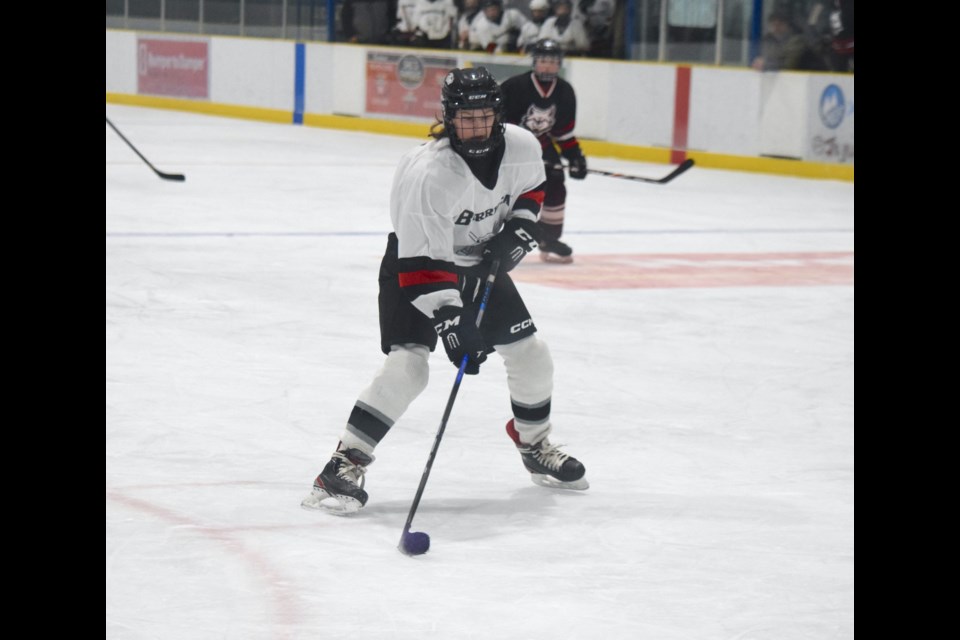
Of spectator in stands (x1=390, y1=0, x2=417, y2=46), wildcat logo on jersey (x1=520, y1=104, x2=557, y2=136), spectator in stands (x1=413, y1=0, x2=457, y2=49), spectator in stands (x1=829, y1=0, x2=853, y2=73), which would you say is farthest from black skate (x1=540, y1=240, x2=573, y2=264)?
spectator in stands (x1=390, y1=0, x2=417, y2=46)

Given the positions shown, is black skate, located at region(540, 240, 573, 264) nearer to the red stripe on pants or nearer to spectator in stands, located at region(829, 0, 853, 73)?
spectator in stands, located at region(829, 0, 853, 73)

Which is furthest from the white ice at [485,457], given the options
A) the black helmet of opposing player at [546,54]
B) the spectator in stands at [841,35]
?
the spectator in stands at [841,35]

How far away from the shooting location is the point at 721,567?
2754 mm

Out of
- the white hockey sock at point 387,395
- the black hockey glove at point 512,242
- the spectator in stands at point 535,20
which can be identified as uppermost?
the spectator in stands at point 535,20

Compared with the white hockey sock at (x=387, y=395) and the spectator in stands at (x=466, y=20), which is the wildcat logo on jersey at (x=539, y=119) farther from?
the spectator in stands at (x=466, y=20)

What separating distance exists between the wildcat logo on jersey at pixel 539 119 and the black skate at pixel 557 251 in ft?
1.71

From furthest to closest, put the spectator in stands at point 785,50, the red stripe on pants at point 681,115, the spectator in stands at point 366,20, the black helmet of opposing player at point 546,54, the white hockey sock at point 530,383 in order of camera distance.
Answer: the spectator in stands at point 366,20
the red stripe on pants at point 681,115
the spectator in stands at point 785,50
the black helmet of opposing player at point 546,54
the white hockey sock at point 530,383

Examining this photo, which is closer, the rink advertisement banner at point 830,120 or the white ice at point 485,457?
the white ice at point 485,457

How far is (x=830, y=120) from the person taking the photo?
34.7 feet

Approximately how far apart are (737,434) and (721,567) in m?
1.13

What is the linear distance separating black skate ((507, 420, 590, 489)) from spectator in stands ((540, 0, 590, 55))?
9.39 m

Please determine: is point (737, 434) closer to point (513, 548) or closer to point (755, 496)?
point (755, 496)

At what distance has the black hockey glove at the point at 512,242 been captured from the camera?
312cm
